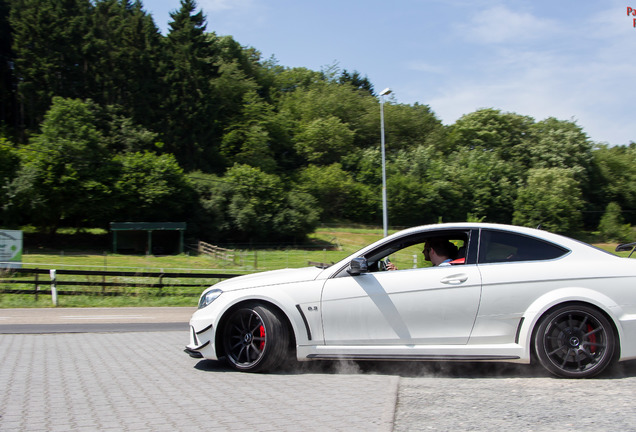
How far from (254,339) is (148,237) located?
4465 centimetres

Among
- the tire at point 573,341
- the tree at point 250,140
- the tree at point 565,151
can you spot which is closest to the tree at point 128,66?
the tree at point 250,140

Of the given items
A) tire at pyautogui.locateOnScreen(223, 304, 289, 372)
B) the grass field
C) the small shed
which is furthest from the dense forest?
tire at pyautogui.locateOnScreen(223, 304, 289, 372)

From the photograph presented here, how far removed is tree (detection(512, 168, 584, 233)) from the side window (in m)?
62.2

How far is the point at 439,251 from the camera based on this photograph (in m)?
5.80

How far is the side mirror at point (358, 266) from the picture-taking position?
534 centimetres

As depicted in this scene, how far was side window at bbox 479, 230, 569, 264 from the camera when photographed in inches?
211

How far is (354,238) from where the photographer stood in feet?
186

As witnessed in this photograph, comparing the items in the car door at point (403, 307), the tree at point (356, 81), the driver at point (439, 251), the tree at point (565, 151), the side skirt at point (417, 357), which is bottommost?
the side skirt at point (417, 357)

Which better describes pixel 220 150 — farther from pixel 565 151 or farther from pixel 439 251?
pixel 439 251

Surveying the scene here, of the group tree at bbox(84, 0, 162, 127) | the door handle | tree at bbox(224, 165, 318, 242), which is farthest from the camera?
tree at bbox(84, 0, 162, 127)

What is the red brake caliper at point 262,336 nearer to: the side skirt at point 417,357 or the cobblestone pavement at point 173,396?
the cobblestone pavement at point 173,396

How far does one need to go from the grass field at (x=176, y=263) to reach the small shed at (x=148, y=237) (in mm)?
3627

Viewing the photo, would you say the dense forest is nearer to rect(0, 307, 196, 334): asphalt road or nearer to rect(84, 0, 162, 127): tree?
rect(84, 0, 162, 127): tree

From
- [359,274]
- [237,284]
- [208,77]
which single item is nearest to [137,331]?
Result: [237,284]
